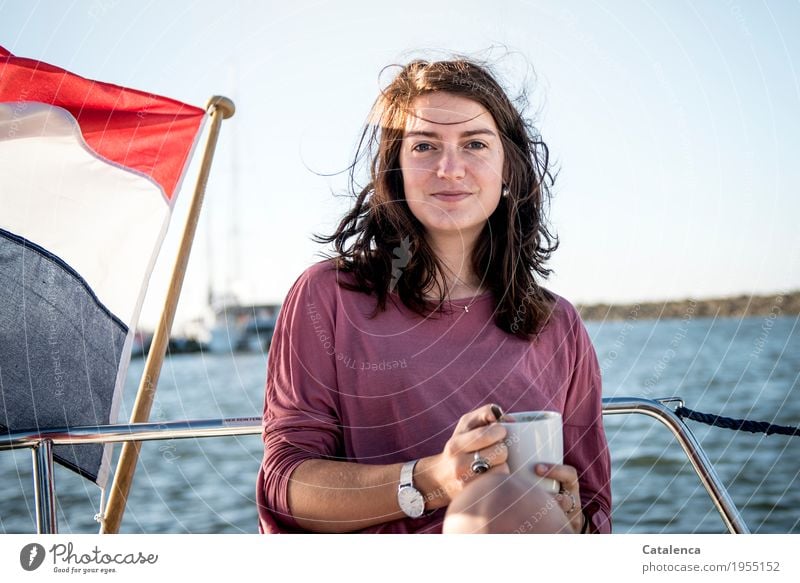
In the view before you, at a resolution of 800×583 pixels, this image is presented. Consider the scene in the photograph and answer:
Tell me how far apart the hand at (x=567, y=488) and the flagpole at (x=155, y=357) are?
0.88 m

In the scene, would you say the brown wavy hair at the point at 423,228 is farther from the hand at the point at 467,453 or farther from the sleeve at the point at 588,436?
the hand at the point at 467,453

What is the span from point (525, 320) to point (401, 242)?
226mm

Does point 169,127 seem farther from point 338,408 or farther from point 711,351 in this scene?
point 711,351

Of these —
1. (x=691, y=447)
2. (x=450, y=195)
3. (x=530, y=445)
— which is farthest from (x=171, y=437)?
(x=691, y=447)

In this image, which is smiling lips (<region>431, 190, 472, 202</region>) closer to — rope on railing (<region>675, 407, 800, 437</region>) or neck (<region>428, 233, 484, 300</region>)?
neck (<region>428, 233, 484, 300</region>)

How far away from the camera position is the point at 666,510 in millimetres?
5965

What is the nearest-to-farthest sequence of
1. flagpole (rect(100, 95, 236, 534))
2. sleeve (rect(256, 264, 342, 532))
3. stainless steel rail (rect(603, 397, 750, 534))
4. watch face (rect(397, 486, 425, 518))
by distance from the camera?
watch face (rect(397, 486, 425, 518))
sleeve (rect(256, 264, 342, 532))
stainless steel rail (rect(603, 397, 750, 534))
flagpole (rect(100, 95, 236, 534))

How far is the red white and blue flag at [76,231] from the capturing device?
1.59m

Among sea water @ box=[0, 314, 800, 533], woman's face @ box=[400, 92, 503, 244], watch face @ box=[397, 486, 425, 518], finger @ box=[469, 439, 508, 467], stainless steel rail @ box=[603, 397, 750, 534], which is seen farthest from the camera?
sea water @ box=[0, 314, 800, 533]

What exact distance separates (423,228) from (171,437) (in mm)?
533

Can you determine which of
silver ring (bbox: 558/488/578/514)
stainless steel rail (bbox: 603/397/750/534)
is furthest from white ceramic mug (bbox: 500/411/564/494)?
stainless steel rail (bbox: 603/397/750/534)

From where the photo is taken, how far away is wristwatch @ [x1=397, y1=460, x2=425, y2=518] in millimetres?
958
